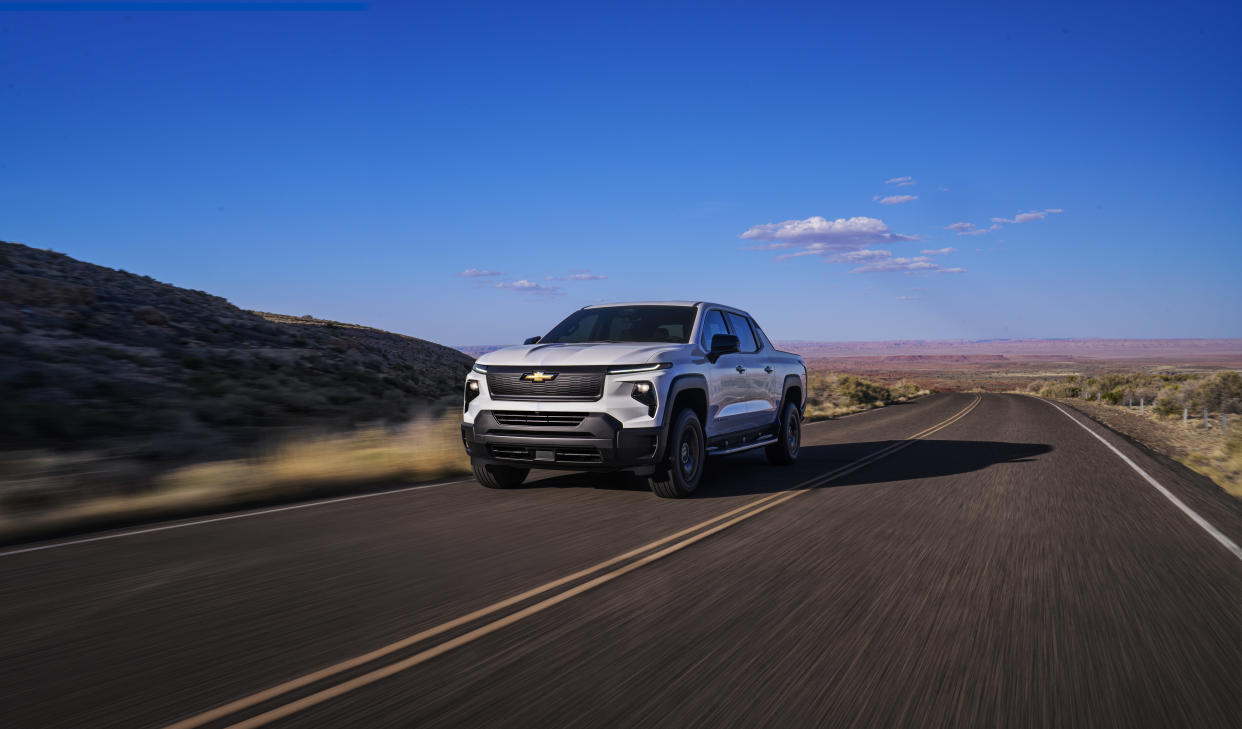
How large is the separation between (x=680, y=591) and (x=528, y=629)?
1178 mm

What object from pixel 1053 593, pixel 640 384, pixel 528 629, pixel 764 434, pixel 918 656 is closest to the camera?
pixel 918 656

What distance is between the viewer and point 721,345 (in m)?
9.26

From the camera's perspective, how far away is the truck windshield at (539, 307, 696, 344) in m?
9.86

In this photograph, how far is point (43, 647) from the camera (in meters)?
4.06

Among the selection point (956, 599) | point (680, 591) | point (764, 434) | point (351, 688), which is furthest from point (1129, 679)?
point (764, 434)

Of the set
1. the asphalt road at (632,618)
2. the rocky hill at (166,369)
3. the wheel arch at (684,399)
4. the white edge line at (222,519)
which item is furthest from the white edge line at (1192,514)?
the rocky hill at (166,369)

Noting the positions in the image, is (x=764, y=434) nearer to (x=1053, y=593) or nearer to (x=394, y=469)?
(x=394, y=469)

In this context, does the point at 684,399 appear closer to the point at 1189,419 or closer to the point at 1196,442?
the point at 1196,442

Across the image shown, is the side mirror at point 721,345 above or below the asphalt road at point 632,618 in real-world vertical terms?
above

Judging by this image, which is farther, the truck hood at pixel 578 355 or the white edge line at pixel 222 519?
the truck hood at pixel 578 355

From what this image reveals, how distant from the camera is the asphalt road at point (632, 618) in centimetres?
340

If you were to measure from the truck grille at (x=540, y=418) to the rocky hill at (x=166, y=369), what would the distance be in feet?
18.7

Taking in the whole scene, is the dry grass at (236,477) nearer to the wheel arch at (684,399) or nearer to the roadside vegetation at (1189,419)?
the wheel arch at (684,399)

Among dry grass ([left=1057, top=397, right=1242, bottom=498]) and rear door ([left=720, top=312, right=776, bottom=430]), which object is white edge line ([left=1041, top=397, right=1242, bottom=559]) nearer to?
dry grass ([left=1057, top=397, right=1242, bottom=498])
